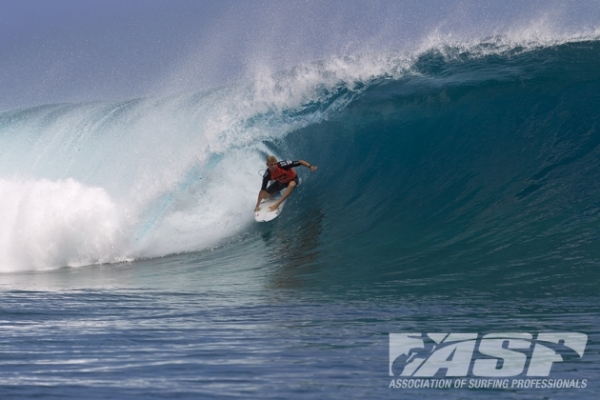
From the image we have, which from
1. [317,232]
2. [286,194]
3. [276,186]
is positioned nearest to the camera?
[317,232]

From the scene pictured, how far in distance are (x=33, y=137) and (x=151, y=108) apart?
461cm

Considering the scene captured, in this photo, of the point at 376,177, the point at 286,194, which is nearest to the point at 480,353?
the point at 286,194

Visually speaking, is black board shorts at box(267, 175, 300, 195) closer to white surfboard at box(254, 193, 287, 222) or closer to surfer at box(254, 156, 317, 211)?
surfer at box(254, 156, 317, 211)

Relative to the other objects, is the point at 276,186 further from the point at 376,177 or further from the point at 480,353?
the point at 480,353

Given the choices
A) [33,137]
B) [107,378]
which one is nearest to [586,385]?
[107,378]

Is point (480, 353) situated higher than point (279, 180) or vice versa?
point (279, 180)

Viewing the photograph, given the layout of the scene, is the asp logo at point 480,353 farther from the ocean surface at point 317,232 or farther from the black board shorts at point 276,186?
the black board shorts at point 276,186

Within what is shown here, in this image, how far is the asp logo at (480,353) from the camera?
13.4 feet

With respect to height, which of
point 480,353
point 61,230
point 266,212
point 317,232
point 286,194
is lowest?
point 480,353

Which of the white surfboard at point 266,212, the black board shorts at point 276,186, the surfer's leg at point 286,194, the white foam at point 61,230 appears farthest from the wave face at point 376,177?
the black board shorts at point 276,186

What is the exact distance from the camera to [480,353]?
445 cm

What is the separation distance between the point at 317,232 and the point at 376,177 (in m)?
2.26

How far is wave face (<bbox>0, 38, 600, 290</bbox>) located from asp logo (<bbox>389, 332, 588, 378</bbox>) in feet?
7.64

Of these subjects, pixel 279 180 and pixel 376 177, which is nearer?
pixel 279 180
